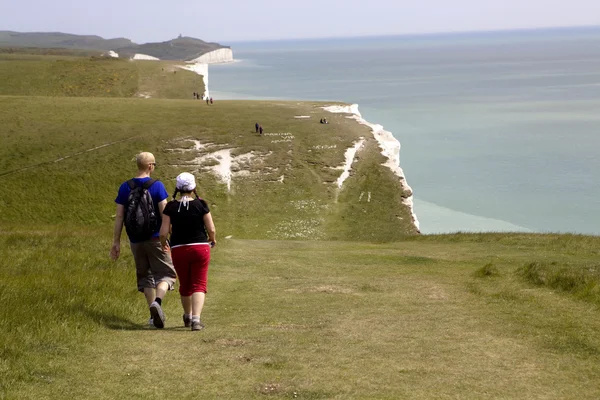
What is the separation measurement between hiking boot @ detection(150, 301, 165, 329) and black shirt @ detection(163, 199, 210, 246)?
3.61 ft

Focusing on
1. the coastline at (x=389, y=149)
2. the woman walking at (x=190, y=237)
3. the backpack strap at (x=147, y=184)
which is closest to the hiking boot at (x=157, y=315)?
the woman walking at (x=190, y=237)

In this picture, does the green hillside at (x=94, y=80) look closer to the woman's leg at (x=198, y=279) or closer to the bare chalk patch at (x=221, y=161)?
the bare chalk patch at (x=221, y=161)

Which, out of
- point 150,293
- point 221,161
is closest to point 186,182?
point 150,293

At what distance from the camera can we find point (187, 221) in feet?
37.2

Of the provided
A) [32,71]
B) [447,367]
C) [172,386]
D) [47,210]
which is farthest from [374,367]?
[32,71]

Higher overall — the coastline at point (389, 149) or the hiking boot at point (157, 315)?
the hiking boot at point (157, 315)

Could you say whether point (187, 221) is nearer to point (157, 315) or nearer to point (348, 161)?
point (157, 315)

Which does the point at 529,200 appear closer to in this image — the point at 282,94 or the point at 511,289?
the point at 511,289

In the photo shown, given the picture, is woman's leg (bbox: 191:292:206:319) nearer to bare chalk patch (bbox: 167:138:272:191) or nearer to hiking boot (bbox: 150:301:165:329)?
hiking boot (bbox: 150:301:165:329)

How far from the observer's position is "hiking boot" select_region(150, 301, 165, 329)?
11.8 metres

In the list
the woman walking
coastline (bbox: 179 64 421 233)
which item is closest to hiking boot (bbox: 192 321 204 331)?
the woman walking

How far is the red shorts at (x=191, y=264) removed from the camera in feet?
37.7

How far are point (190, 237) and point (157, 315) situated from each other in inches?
57.8

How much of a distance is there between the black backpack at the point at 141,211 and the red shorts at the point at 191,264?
63 centimetres
